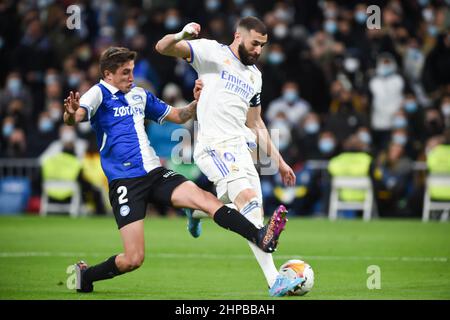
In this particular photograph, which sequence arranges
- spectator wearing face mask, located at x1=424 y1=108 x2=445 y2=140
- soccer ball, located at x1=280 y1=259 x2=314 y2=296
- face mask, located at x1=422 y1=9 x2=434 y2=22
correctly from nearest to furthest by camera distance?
soccer ball, located at x1=280 y1=259 x2=314 y2=296 → spectator wearing face mask, located at x1=424 y1=108 x2=445 y2=140 → face mask, located at x1=422 y1=9 x2=434 y2=22

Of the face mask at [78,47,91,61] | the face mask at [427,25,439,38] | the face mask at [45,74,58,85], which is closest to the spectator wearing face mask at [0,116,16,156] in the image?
the face mask at [45,74,58,85]

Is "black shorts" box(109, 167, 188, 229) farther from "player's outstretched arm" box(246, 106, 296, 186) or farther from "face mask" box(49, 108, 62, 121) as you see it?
"face mask" box(49, 108, 62, 121)

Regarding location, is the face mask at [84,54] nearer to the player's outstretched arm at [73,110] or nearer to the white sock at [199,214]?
the white sock at [199,214]

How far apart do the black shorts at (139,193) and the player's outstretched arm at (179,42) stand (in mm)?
1272

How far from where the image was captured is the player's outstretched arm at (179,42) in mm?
9992

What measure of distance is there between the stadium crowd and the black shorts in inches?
464

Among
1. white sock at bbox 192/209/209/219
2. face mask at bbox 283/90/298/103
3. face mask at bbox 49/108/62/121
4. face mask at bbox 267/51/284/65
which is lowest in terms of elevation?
white sock at bbox 192/209/209/219

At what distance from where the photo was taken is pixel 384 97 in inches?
925

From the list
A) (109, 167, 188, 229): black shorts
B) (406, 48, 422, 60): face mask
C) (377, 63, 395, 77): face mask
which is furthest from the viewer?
(406, 48, 422, 60): face mask

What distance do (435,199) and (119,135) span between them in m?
13.0

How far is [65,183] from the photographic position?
23141mm

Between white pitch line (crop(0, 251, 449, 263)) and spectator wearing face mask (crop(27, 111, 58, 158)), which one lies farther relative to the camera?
spectator wearing face mask (crop(27, 111, 58, 158))

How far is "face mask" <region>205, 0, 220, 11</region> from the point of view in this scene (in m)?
26.5

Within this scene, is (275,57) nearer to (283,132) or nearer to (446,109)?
(283,132)
